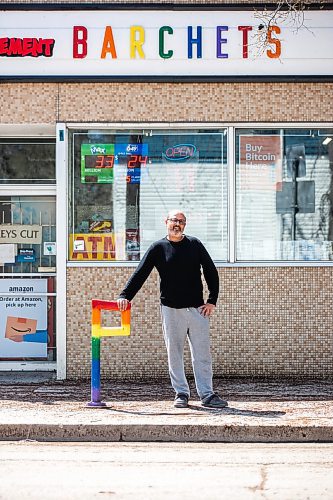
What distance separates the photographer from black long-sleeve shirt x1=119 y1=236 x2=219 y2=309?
32.1 feet

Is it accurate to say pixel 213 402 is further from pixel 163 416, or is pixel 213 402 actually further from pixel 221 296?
pixel 221 296

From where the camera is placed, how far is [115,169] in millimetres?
12070

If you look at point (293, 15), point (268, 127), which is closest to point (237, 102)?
point (268, 127)

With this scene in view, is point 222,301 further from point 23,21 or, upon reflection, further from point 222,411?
point 23,21

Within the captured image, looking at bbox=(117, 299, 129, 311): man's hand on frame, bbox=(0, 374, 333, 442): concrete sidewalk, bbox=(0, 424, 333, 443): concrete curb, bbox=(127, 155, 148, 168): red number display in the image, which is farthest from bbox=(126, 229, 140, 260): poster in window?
bbox=(0, 424, 333, 443): concrete curb

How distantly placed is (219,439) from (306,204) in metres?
4.27

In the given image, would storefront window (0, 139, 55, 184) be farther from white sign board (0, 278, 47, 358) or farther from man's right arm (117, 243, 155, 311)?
man's right arm (117, 243, 155, 311)

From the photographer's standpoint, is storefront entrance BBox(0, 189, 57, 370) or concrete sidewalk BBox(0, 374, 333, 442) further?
storefront entrance BBox(0, 189, 57, 370)

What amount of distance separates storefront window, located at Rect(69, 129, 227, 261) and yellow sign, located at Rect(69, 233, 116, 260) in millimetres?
18

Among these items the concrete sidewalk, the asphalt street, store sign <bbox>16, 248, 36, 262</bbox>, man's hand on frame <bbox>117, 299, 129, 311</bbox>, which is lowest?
the asphalt street

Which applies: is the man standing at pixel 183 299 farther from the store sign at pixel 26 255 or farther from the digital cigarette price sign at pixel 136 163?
the store sign at pixel 26 255

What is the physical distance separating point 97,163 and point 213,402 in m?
3.80

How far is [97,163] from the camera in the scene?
39.6 ft

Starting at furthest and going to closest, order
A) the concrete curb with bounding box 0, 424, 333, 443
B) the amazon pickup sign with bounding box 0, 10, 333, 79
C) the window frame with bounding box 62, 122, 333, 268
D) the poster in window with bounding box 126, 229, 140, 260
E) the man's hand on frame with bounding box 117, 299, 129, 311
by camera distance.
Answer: the poster in window with bounding box 126, 229, 140, 260, the window frame with bounding box 62, 122, 333, 268, the amazon pickup sign with bounding box 0, 10, 333, 79, the man's hand on frame with bounding box 117, 299, 129, 311, the concrete curb with bounding box 0, 424, 333, 443
